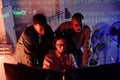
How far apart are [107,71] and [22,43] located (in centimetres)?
158

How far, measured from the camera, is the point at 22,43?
3.41 m

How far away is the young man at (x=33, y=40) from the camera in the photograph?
329 centimetres

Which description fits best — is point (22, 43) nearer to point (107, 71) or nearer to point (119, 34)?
point (107, 71)

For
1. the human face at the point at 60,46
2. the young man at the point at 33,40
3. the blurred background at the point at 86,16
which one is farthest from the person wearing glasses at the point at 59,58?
the blurred background at the point at 86,16

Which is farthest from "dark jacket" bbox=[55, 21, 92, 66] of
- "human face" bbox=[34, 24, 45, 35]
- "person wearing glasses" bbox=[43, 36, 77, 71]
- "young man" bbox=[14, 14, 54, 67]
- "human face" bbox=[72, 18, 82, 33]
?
"human face" bbox=[34, 24, 45, 35]

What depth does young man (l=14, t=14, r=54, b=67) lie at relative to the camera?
329 centimetres

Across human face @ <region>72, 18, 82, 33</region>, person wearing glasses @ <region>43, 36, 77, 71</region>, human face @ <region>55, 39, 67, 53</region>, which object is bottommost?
person wearing glasses @ <region>43, 36, 77, 71</region>

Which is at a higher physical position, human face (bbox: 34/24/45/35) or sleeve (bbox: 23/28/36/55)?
human face (bbox: 34/24/45/35)

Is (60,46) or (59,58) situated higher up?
(60,46)

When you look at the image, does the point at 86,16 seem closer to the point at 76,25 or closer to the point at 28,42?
the point at 76,25

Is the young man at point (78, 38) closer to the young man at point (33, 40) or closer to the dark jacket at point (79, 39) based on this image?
the dark jacket at point (79, 39)

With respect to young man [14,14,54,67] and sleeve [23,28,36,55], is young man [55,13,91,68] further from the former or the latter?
sleeve [23,28,36,55]

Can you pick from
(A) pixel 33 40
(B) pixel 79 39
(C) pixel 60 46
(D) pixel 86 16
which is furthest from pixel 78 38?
(D) pixel 86 16

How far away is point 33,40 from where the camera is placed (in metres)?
3.41
